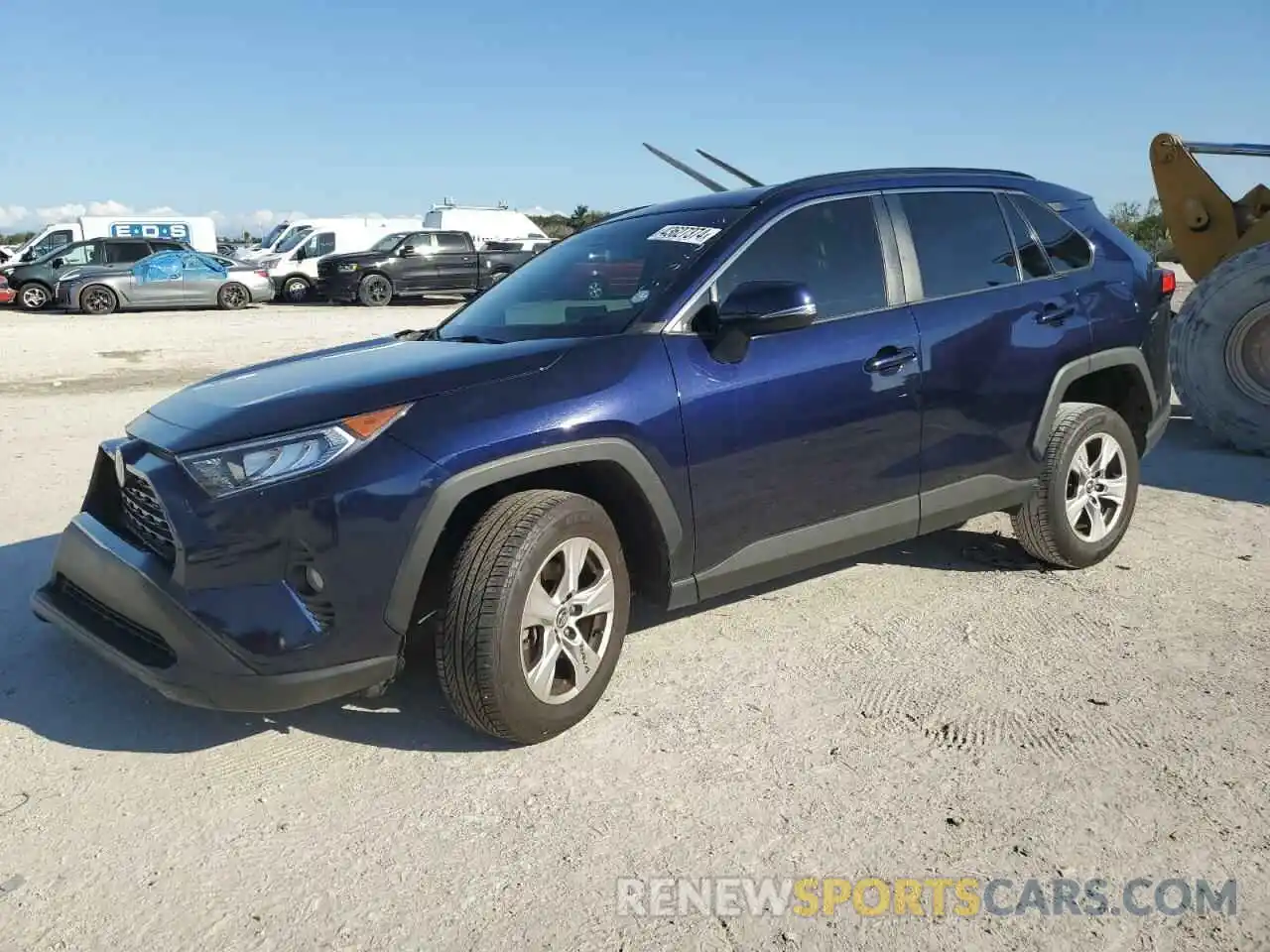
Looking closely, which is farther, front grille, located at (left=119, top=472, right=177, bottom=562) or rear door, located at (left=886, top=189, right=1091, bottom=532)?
rear door, located at (left=886, top=189, right=1091, bottom=532)

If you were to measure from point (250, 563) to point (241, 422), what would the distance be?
46 cm

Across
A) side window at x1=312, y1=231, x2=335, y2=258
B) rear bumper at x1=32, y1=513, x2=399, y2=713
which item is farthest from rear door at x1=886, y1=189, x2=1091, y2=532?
side window at x1=312, y1=231, x2=335, y2=258

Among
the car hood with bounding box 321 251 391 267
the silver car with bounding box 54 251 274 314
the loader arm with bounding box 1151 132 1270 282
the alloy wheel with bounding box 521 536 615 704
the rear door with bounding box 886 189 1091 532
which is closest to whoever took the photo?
the alloy wheel with bounding box 521 536 615 704

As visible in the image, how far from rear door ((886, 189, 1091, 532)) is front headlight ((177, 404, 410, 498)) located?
220 centimetres

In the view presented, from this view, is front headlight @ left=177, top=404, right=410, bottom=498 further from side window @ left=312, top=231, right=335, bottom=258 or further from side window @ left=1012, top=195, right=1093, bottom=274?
side window @ left=312, top=231, right=335, bottom=258

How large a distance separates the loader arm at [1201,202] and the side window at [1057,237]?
3.82 metres

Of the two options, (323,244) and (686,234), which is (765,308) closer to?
(686,234)

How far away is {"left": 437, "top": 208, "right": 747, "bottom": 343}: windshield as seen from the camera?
12.1 ft

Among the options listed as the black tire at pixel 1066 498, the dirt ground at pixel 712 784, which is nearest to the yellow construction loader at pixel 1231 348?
the black tire at pixel 1066 498

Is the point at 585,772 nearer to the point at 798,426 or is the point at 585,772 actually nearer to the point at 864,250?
the point at 798,426

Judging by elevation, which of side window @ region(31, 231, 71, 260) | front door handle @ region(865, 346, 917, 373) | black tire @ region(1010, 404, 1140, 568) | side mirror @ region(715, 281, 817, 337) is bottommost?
black tire @ region(1010, 404, 1140, 568)

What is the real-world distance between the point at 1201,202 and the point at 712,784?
23.0ft

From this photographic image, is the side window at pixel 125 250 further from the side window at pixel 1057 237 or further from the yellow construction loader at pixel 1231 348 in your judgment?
the side window at pixel 1057 237

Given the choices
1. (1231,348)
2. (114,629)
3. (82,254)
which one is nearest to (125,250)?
(82,254)
